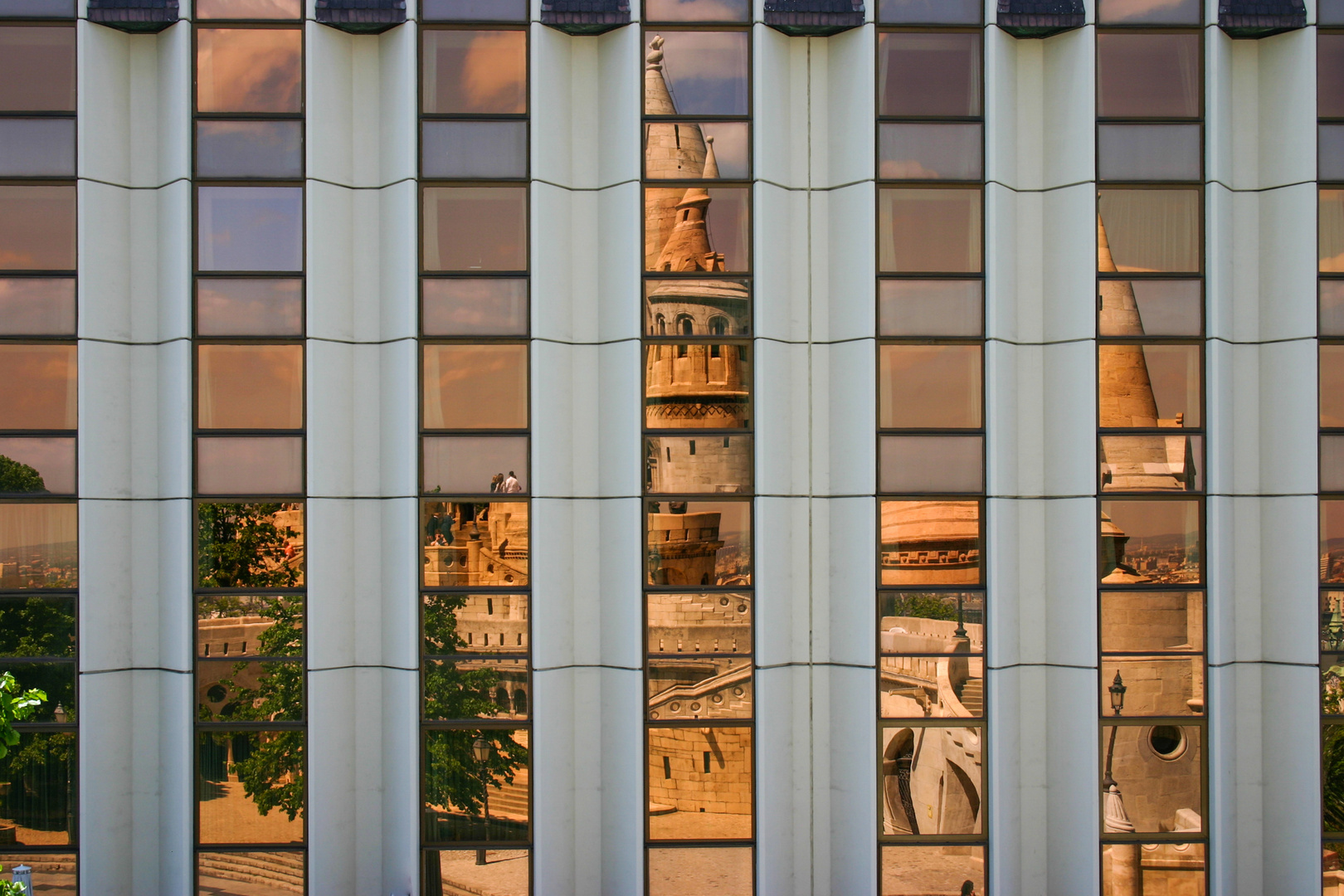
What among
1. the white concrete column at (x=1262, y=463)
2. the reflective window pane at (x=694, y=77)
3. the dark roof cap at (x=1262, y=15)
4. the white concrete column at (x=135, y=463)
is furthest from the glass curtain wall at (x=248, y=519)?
the dark roof cap at (x=1262, y=15)

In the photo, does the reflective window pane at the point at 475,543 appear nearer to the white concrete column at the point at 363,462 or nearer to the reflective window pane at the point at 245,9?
the white concrete column at the point at 363,462

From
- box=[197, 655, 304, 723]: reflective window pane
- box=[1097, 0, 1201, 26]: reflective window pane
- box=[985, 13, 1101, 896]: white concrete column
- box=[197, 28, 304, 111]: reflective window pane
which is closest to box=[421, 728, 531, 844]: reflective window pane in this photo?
box=[197, 655, 304, 723]: reflective window pane

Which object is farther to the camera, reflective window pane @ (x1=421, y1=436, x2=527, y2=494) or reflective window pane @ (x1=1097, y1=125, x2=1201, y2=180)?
reflective window pane @ (x1=1097, y1=125, x2=1201, y2=180)

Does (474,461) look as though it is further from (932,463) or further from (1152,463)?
(1152,463)

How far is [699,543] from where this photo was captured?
1103cm

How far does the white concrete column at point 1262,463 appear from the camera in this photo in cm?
1100

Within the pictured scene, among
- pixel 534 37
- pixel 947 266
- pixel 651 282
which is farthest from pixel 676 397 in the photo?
pixel 534 37

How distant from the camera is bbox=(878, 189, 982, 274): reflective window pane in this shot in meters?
11.2

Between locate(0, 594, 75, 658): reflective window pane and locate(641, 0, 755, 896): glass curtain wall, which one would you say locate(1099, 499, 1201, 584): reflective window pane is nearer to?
locate(641, 0, 755, 896): glass curtain wall

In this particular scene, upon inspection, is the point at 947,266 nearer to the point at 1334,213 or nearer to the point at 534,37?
the point at 1334,213

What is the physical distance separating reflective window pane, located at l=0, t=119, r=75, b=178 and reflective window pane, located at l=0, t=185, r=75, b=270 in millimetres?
316

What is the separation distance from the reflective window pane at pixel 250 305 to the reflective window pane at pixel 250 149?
49.2 inches

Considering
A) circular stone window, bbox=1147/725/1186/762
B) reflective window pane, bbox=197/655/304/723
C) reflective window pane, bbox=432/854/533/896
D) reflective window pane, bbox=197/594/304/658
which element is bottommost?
reflective window pane, bbox=432/854/533/896

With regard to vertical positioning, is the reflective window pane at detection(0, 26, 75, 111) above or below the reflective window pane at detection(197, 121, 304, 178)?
above
